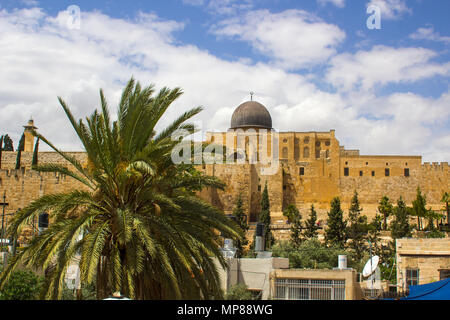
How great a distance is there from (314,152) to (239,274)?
3678 centimetres

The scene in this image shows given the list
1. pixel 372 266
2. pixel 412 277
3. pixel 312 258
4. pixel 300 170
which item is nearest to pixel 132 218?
pixel 372 266

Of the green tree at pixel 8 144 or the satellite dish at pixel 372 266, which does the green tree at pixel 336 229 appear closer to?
the satellite dish at pixel 372 266

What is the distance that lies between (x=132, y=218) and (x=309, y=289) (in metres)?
5.29

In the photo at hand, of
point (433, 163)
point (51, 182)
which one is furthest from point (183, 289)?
point (433, 163)

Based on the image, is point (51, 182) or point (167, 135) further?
point (51, 182)

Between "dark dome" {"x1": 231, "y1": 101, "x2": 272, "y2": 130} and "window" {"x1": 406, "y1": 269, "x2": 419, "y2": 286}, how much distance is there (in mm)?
31511

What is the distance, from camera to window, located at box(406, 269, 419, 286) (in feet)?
54.2

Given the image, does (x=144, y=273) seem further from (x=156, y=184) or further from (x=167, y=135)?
(x=167, y=135)

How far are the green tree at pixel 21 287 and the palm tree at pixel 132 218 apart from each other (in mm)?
1413

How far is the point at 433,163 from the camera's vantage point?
45.8 meters

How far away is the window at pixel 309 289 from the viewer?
42.8 feet

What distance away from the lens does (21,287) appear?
444 inches

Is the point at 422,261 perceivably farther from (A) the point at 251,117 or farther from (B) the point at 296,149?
(B) the point at 296,149

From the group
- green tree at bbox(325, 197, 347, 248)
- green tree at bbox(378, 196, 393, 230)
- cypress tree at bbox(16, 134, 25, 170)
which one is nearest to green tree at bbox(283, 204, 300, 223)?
green tree at bbox(378, 196, 393, 230)
